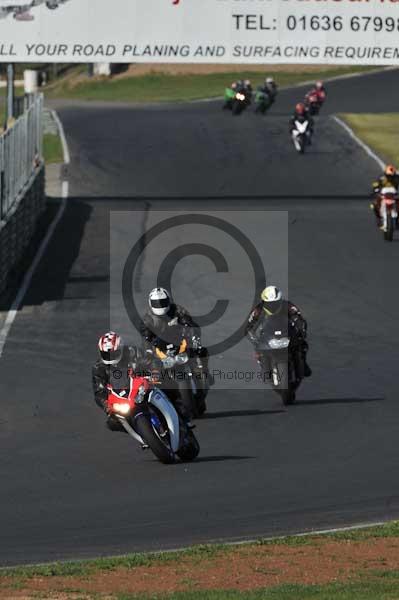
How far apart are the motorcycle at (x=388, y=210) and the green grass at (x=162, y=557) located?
67.1 ft

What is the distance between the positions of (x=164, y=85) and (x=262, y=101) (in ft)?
74.8

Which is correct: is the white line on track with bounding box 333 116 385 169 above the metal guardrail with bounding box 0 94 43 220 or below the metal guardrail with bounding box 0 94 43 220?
below

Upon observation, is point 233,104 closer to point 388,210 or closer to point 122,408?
point 388,210

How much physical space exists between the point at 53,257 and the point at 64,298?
418 centimetres

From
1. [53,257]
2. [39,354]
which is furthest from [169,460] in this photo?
[53,257]

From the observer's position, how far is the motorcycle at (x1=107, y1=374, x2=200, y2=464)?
51.7 ft

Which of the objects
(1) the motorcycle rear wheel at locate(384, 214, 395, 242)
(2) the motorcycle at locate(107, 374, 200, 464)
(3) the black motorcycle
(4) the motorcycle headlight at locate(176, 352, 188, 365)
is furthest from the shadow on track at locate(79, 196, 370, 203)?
(2) the motorcycle at locate(107, 374, 200, 464)

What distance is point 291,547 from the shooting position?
39.8ft

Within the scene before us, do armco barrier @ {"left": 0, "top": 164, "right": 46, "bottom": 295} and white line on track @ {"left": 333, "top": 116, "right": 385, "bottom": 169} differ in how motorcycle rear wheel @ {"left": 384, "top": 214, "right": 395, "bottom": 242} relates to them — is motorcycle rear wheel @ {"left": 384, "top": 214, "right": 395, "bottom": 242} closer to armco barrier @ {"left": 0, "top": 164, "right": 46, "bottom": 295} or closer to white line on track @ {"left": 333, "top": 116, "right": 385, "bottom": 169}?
armco barrier @ {"left": 0, "top": 164, "right": 46, "bottom": 295}

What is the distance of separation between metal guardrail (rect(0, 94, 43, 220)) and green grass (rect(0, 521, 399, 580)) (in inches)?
672

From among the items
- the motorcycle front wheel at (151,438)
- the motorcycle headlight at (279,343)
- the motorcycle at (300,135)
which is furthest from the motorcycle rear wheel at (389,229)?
the motorcycle front wheel at (151,438)

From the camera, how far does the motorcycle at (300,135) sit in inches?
1791

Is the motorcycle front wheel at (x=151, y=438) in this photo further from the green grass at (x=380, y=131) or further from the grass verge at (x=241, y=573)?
the green grass at (x=380, y=131)

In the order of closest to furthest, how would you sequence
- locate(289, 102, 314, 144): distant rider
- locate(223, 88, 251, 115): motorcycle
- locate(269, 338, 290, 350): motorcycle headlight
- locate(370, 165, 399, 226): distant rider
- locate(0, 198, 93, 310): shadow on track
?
locate(269, 338, 290, 350): motorcycle headlight → locate(0, 198, 93, 310): shadow on track → locate(370, 165, 399, 226): distant rider → locate(289, 102, 314, 144): distant rider → locate(223, 88, 251, 115): motorcycle
